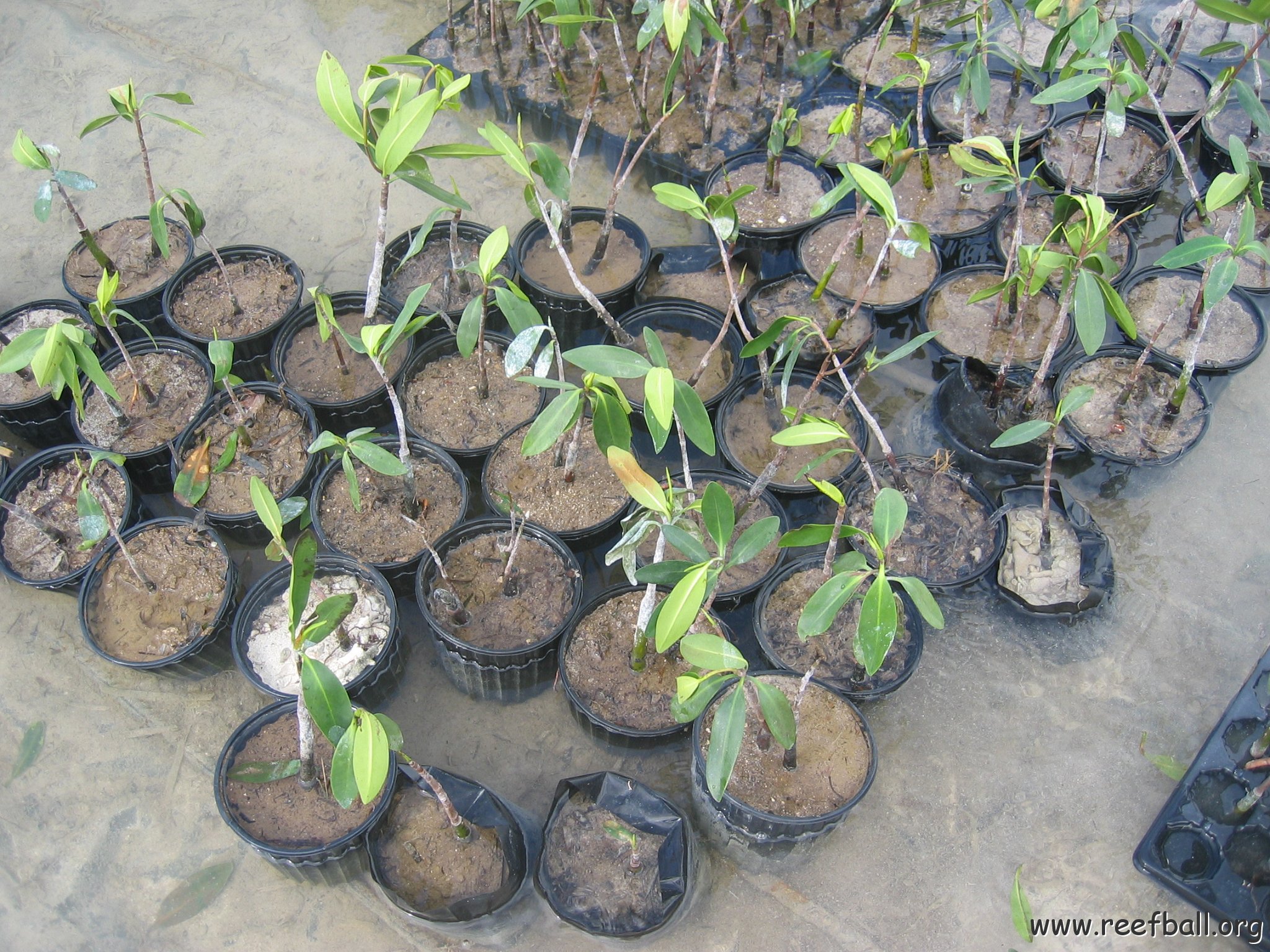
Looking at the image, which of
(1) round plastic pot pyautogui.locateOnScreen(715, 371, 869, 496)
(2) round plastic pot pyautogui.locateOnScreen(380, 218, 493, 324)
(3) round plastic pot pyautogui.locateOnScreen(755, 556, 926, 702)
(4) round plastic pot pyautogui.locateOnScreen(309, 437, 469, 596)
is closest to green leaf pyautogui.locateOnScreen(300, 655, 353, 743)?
(4) round plastic pot pyautogui.locateOnScreen(309, 437, 469, 596)

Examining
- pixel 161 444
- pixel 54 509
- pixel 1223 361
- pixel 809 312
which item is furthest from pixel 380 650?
pixel 1223 361

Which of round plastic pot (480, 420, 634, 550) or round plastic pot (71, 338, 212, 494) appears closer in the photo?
round plastic pot (480, 420, 634, 550)

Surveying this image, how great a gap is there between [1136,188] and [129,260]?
295 centimetres

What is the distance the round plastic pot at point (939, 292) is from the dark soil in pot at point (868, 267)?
0.04 metres

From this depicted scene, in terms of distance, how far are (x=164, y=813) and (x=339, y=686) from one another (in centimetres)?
84

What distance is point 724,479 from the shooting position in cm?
222

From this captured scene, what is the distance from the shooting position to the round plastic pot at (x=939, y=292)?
96.3 inches

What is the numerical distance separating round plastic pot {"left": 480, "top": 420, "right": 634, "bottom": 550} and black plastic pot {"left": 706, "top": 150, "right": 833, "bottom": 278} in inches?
37.0

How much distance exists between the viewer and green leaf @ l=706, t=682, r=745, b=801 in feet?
4.57

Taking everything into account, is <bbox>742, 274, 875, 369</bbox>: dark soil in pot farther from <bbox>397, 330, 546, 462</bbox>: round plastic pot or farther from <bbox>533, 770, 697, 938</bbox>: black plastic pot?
<bbox>533, 770, 697, 938</bbox>: black plastic pot

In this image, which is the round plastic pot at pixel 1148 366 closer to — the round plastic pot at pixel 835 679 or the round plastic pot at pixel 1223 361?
the round plastic pot at pixel 1223 361

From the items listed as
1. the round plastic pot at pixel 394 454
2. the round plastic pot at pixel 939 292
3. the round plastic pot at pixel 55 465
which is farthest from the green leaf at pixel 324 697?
the round plastic pot at pixel 939 292

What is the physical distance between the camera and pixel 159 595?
2049mm

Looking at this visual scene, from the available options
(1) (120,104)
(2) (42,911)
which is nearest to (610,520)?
(2) (42,911)
